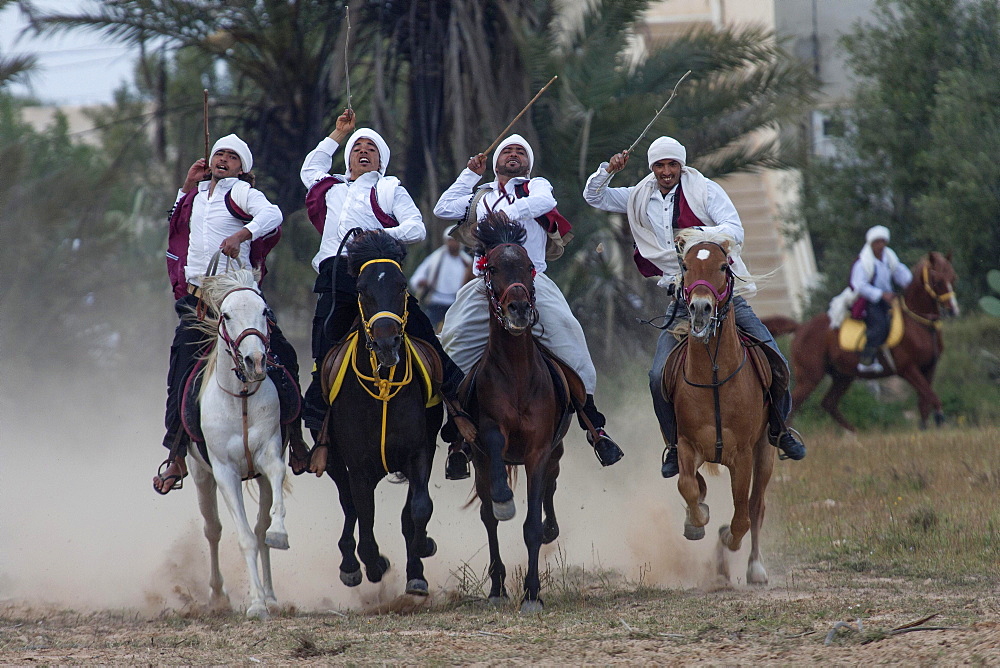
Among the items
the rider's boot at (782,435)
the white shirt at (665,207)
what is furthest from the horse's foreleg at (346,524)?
the rider's boot at (782,435)

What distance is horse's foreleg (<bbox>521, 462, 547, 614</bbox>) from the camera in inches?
316

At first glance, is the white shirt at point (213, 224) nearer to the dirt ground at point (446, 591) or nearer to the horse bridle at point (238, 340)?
the horse bridle at point (238, 340)

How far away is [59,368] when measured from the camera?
19.6m

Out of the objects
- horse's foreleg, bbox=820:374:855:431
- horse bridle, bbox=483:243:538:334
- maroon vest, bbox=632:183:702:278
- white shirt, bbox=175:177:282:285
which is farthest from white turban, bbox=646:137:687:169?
horse's foreleg, bbox=820:374:855:431

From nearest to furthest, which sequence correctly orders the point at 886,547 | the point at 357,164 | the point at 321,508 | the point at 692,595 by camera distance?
the point at 692,595 < the point at 357,164 < the point at 886,547 < the point at 321,508

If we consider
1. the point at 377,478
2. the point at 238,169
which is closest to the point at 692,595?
the point at 377,478

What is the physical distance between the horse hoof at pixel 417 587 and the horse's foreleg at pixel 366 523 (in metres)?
0.39

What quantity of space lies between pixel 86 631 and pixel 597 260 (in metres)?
9.74

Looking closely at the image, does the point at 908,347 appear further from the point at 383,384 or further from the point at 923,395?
the point at 383,384

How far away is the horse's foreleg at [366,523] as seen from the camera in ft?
27.5

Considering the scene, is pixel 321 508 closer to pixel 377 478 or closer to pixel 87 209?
pixel 377 478

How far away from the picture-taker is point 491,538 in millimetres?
8828

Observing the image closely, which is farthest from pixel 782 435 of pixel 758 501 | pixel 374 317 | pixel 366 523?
pixel 374 317

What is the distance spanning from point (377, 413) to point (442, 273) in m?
8.38
